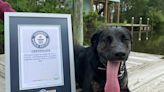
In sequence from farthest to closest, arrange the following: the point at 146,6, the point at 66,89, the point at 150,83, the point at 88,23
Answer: the point at 146,6
the point at 88,23
the point at 150,83
the point at 66,89

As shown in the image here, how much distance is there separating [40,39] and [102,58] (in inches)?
22.5

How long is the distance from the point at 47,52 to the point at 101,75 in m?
0.59

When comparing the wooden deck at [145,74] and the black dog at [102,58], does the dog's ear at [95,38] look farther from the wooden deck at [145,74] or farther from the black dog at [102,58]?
the wooden deck at [145,74]

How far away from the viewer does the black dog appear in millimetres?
2828

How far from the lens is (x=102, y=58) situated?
3039 millimetres

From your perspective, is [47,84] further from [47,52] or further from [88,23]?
[88,23]

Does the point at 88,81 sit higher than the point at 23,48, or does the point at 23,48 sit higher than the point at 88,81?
the point at 23,48

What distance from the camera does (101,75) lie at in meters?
3.22

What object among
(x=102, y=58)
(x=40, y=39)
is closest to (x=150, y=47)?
(x=102, y=58)

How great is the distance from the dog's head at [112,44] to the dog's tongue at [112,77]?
7cm

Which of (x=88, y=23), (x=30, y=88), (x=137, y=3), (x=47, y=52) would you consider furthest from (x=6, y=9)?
(x=137, y=3)

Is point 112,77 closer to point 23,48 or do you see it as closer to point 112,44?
point 112,44

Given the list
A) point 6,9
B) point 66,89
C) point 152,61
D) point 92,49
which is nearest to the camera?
point 6,9

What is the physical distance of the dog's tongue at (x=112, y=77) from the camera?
2.87 metres
